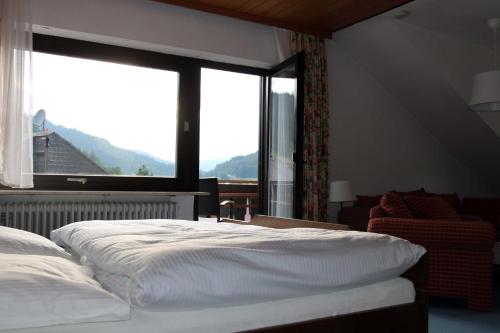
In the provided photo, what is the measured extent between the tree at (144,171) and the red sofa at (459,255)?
223 centimetres

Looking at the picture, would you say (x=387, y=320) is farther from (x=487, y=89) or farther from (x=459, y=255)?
(x=487, y=89)

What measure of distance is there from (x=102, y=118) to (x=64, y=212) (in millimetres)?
910

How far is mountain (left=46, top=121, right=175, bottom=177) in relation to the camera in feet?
12.8

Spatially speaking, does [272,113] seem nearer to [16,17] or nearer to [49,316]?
[16,17]

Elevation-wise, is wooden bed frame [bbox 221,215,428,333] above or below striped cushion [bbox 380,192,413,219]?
below

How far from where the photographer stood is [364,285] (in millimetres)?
1596

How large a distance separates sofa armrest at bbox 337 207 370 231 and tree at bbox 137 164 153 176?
193 cm

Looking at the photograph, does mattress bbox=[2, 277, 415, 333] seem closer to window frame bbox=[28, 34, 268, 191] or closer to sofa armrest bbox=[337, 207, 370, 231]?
sofa armrest bbox=[337, 207, 370, 231]

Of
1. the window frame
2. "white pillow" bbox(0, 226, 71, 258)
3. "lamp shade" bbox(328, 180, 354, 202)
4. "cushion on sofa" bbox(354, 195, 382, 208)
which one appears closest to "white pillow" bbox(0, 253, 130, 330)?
"white pillow" bbox(0, 226, 71, 258)

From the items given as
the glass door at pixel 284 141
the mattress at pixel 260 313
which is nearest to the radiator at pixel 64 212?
the glass door at pixel 284 141

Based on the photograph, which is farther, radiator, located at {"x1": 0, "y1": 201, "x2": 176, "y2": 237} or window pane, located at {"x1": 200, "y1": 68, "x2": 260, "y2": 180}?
window pane, located at {"x1": 200, "y1": 68, "x2": 260, "y2": 180}

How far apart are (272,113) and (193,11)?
50.6 inches

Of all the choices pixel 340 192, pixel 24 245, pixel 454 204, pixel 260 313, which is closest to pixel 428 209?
pixel 340 192

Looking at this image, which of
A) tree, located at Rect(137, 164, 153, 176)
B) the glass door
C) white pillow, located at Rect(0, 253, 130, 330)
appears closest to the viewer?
white pillow, located at Rect(0, 253, 130, 330)
